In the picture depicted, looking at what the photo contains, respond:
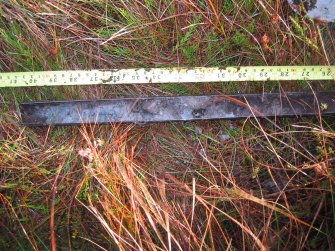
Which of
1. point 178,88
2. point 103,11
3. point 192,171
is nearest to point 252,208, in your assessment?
point 192,171

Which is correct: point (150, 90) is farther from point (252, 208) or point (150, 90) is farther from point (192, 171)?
point (252, 208)

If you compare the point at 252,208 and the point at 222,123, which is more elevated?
the point at 222,123

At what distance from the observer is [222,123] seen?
9.48 ft

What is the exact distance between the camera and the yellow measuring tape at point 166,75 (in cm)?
270

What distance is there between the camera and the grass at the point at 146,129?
268 cm

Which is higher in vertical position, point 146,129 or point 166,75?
point 166,75

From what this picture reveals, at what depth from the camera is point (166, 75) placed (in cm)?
274

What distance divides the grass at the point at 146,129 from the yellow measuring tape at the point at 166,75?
0.45ft

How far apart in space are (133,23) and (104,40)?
283 mm

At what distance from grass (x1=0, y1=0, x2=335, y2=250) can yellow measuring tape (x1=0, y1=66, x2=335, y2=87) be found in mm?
136

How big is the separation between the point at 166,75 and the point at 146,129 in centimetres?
48

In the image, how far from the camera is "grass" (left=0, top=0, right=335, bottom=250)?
8.80ft

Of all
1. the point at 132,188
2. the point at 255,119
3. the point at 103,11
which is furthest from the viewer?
the point at 103,11

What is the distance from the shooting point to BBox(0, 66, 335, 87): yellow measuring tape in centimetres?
270
